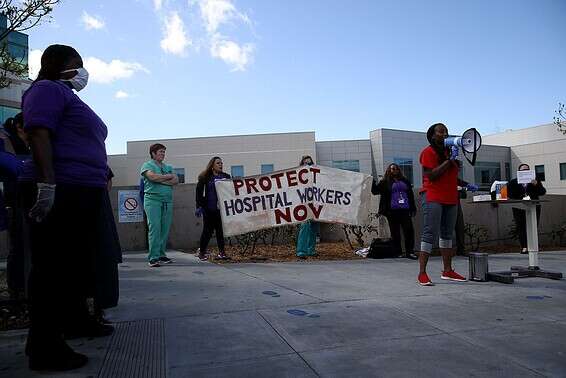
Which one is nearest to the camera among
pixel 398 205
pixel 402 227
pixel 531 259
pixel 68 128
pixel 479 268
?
pixel 68 128

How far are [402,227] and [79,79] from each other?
21.9 feet

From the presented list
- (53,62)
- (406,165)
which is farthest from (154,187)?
(406,165)

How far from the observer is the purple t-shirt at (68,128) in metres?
2.60

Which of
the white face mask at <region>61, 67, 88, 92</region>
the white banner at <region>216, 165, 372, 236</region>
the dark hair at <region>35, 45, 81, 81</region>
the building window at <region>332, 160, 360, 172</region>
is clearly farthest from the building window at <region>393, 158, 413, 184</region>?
the dark hair at <region>35, 45, 81, 81</region>

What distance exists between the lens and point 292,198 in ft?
27.4

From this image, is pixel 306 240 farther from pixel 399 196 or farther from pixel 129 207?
pixel 129 207

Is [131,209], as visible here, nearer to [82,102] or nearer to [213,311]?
[213,311]

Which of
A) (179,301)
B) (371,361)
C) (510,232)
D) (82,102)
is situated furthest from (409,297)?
(510,232)

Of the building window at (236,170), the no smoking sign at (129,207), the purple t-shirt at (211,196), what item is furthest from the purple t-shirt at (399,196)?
the building window at (236,170)

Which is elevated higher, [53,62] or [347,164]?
[347,164]

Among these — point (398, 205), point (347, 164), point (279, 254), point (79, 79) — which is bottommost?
point (279, 254)

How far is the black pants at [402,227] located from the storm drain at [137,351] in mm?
5762

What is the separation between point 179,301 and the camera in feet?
13.9

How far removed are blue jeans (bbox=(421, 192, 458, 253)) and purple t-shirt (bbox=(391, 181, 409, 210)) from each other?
2.89m
